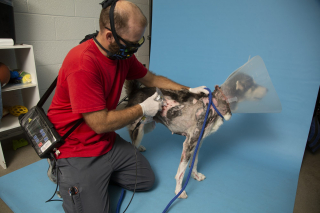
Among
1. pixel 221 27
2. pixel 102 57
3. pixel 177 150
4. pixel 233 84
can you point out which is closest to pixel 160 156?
pixel 177 150

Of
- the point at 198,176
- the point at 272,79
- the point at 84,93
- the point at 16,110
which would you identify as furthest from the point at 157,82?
the point at 16,110

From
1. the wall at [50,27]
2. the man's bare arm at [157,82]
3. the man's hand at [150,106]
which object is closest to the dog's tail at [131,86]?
the man's bare arm at [157,82]

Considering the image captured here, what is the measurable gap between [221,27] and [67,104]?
2227 mm

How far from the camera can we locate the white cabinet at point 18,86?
241 centimetres

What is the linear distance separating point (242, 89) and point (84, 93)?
4.05 feet

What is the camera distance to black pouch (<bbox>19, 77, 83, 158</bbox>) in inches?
63.9

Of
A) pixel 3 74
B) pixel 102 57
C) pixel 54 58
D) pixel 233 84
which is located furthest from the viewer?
pixel 54 58

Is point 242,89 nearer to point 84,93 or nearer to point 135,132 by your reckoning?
point 135,132

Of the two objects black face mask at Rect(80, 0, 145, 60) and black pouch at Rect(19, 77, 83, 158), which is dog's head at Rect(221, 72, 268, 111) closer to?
black face mask at Rect(80, 0, 145, 60)

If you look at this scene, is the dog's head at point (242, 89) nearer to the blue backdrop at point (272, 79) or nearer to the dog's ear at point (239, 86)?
the dog's ear at point (239, 86)

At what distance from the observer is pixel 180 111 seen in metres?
1.95

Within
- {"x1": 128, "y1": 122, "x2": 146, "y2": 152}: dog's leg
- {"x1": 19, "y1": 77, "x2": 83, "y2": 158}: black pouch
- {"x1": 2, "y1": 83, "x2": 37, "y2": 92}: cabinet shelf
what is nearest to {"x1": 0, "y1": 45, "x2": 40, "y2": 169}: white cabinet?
{"x1": 2, "y1": 83, "x2": 37, "y2": 92}: cabinet shelf

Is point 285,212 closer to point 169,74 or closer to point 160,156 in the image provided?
point 160,156

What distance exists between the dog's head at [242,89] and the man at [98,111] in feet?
0.89
